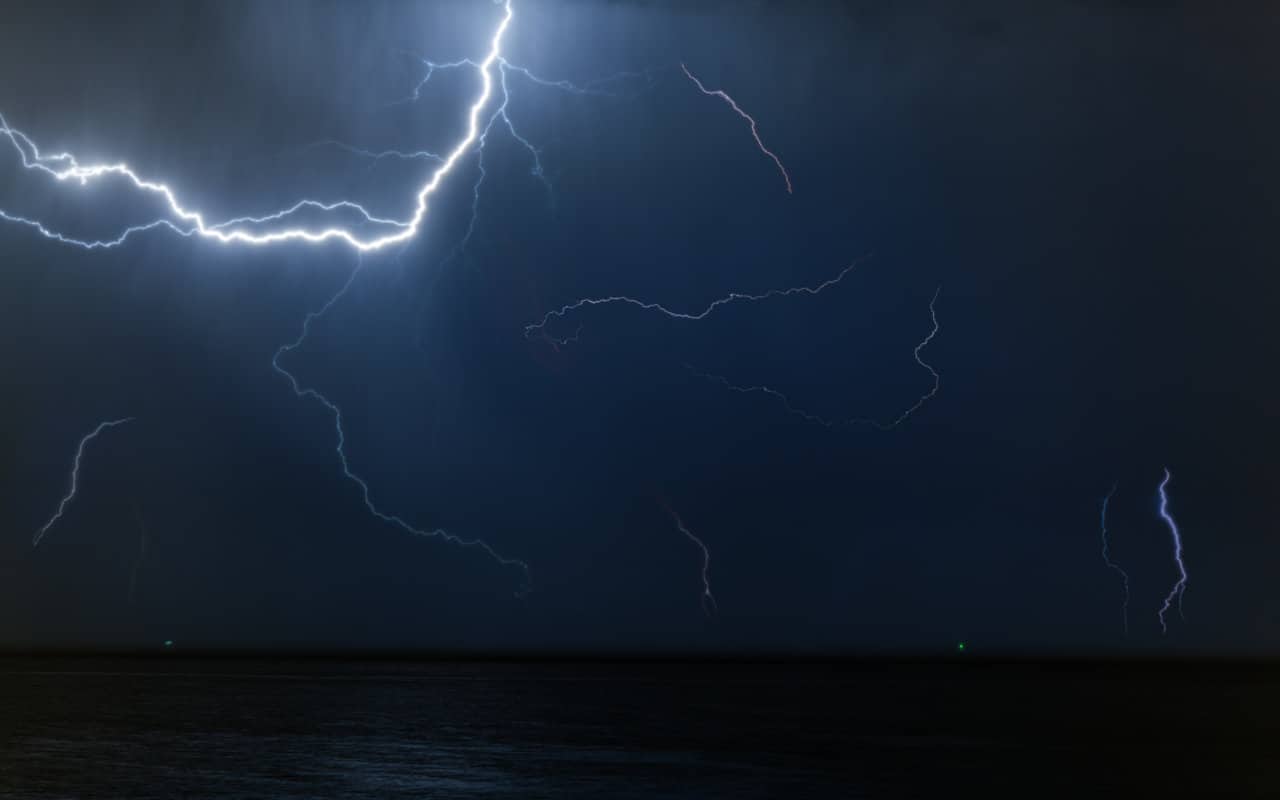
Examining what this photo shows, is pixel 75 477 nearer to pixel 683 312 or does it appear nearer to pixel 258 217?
pixel 258 217

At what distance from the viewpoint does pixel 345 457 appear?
225 inches

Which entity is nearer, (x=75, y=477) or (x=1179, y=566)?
(x=1179, y=566)

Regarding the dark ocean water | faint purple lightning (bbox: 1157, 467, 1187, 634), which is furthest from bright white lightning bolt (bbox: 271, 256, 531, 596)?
faint purple lightning (bbox: 1157, 467, 1187, 634)

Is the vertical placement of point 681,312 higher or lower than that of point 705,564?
higher

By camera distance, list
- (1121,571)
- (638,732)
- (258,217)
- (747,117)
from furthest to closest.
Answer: (258,217) → (747,117) → (1121,571) → (638,732)

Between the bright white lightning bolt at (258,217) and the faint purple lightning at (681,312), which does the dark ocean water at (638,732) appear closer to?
the faint purple lightning at (681,312)

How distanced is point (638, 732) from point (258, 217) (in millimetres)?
4179

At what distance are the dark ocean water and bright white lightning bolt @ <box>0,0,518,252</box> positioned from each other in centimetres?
247

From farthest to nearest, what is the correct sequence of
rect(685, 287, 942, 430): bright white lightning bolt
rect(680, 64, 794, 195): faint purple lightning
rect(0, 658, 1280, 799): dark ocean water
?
rect(680, 64, 794, 195): faint purple lightning → rect(685, 287, 942, 430): bright white lightning bolt → rect(0, 658, 1280, 799): dark ocean water

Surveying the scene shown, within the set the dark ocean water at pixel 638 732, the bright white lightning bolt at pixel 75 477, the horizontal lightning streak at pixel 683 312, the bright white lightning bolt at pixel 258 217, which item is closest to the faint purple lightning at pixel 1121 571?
the dark ocean water at pixel 638 732

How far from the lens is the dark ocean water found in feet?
7.84

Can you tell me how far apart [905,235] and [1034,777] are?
378 cm

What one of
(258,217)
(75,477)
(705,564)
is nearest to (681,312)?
(705,564)

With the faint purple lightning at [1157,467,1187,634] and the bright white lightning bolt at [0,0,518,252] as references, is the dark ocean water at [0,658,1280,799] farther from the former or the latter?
the bright white lightning bolt at [0,0,518,252]
